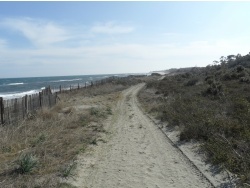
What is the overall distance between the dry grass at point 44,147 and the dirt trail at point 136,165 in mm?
473

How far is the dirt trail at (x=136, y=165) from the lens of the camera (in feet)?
24.0

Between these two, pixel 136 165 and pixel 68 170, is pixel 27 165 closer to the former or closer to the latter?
pixel 68 170

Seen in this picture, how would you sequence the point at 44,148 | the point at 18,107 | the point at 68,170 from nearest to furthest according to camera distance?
the point at 68,170 < the point at 44,148 < the point at 18,107

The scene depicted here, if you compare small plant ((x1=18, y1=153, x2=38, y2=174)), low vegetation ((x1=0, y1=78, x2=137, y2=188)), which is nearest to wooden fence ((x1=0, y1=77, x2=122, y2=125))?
low vegetation ((x1=0, y1=78, x2=137, y2=188))

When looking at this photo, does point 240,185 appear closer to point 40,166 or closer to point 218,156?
point 218,156

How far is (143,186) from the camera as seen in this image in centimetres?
706

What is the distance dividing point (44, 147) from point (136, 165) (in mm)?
3015

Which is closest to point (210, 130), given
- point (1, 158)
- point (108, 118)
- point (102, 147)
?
point (102, 147)

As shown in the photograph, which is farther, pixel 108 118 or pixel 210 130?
pixel 108 118

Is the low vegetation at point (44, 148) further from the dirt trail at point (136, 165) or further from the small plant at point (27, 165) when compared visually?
the dirt trail at point (136, 165)

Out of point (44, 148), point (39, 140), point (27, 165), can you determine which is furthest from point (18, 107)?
point (27, 165)

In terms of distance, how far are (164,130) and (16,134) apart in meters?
5.86

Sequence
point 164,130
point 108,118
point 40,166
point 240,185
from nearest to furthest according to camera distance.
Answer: point 240,185, point 40,166, point 164,130, point 108,118

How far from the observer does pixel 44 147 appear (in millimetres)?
10047
